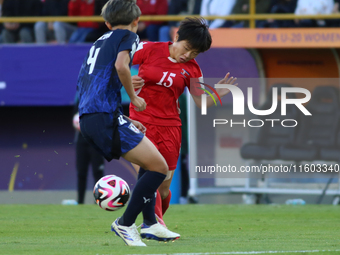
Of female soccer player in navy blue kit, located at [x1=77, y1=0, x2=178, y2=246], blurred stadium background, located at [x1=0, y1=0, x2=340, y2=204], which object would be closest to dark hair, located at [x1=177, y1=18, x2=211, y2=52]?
female soccer player in navy blue kit, located at [x1=77, y1=0, x2=178, y2=246]

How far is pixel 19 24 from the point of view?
11.4m

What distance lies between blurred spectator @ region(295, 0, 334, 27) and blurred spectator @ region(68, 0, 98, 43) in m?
3.73

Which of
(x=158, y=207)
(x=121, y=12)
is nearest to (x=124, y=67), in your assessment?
(x=121, y=12)

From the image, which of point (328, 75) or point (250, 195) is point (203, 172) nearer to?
point (250, 195)

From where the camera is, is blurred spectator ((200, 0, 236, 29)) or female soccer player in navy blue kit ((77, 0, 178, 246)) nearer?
female soccer player in navy blue kit ((77, 0, 178, 246))

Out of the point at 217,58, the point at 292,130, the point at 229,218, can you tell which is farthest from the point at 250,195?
the point at 229,218

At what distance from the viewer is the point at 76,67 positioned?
11039mm

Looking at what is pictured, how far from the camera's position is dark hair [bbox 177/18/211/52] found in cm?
479

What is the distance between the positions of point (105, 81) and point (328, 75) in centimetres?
774

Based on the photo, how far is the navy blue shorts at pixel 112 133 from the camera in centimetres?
415

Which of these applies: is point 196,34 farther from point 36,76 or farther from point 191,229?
point 36,76

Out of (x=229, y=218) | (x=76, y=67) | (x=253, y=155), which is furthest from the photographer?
(x=76, y=67)

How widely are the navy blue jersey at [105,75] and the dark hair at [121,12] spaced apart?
106 millimetres

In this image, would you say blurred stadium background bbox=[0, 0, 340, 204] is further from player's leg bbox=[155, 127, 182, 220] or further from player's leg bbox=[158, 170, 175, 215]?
player's leg bbox=[155, 127, 182, 220]
